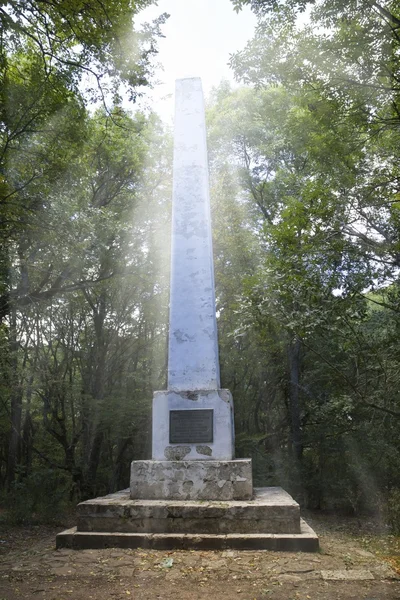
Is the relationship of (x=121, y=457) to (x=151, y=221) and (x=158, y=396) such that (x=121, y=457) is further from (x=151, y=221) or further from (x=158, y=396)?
(x=158, y=396)

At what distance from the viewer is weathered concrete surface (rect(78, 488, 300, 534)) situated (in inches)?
211

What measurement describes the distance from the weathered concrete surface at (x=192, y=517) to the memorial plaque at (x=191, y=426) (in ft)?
2.98

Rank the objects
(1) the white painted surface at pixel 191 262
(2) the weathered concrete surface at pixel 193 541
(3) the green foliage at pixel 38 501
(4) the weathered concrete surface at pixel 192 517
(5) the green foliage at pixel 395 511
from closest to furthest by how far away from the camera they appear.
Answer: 1. (2) the weathered concrete surface at pixel 193 541
2. (4) the weathered concrete surface at pixel 192 517
3. (1) the white painted surface at pixel 191 262
4. (5) the green foliage at pixel 395 511
5. (3) the green foliage at pixel 38 501

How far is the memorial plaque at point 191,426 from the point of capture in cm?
658

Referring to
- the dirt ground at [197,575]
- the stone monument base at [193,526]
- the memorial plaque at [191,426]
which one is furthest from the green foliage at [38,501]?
the memorial plaque at [191,426]

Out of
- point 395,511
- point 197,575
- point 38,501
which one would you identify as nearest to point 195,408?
point 197,575

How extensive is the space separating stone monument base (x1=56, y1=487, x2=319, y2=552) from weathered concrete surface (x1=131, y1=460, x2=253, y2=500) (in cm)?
27

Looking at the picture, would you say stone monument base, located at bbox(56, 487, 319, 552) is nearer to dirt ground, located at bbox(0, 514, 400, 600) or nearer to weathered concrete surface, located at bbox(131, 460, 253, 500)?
dirt ground, located at bbox(0, 514, 400, 600)

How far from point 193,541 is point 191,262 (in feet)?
12.8

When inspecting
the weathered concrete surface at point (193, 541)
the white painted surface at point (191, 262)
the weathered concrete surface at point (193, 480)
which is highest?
the white painted surface at point (191, 262)

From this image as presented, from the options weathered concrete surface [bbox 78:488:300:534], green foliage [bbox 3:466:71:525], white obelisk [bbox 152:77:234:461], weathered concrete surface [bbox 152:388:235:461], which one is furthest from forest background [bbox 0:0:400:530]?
weathered concrete surface [bbox 78:488:300:534]

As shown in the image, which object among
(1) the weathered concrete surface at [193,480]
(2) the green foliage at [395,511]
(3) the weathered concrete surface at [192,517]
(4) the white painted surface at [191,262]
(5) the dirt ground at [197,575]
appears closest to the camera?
(5) the dirt ground at [197,575]

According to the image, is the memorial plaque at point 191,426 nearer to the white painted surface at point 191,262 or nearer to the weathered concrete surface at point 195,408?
the weathered concrete surface at point 195,408

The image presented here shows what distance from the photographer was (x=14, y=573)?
15.0ft
